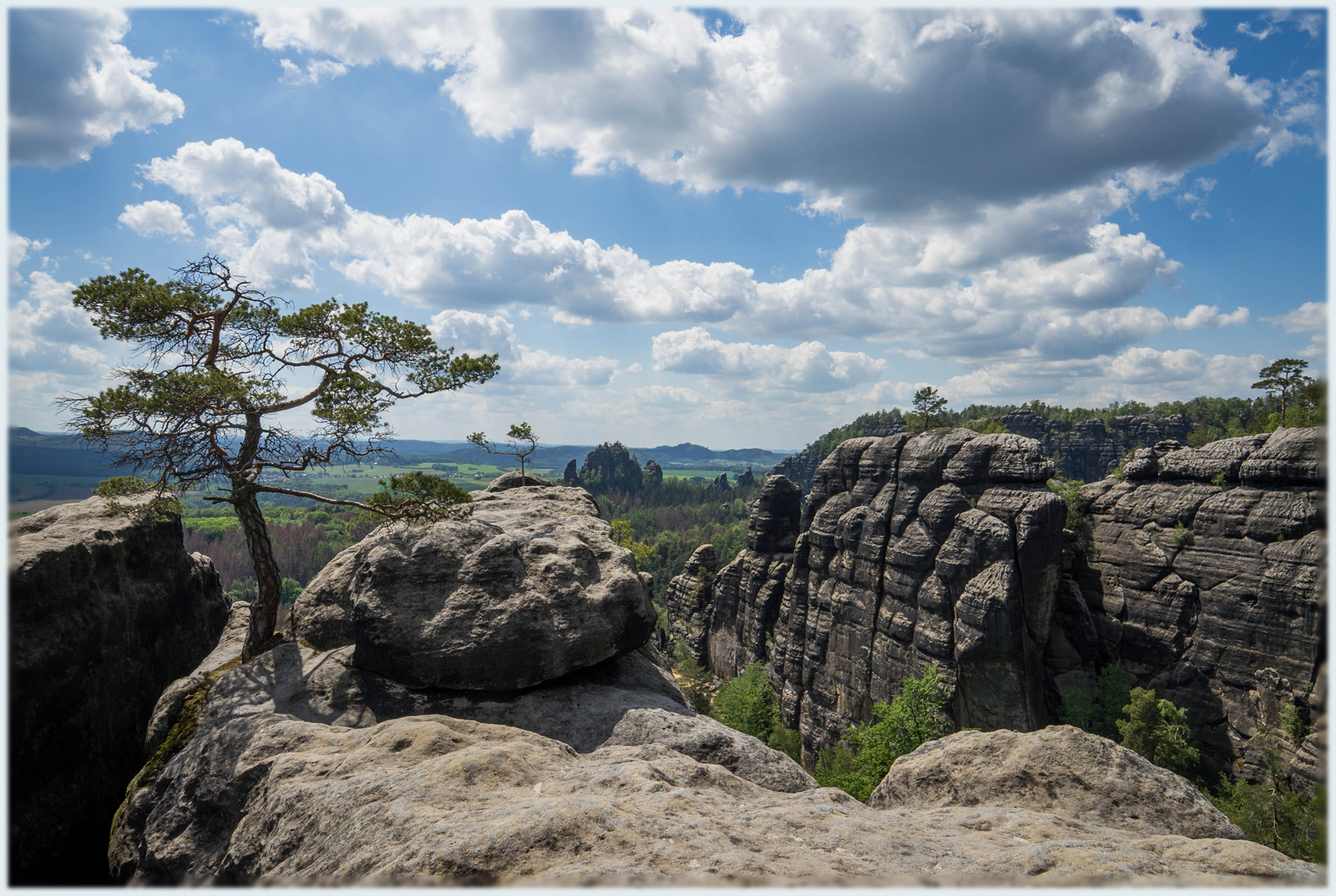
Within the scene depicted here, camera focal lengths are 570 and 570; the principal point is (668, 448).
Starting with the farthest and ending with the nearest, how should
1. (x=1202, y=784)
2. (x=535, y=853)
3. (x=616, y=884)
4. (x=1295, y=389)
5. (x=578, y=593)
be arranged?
(x=1295, y=389), (x=1202, y=784), (x=578, y=593), (x=535, y=853), (x=616, y=884)

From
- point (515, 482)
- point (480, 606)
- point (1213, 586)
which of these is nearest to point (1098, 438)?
point (1213, 586)

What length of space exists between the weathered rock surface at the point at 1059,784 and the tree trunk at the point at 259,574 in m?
14.0

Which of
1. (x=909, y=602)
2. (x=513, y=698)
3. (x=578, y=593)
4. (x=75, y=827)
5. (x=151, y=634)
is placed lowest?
(x=909, y=602)

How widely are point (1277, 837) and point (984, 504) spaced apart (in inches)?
777

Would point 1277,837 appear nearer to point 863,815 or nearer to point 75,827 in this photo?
point 863,815

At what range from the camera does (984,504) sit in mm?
38438

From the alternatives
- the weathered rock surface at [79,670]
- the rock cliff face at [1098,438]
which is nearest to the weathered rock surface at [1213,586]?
the weathered rock surface at [79,670]

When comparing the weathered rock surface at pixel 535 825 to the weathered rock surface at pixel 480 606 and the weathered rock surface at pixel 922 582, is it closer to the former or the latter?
the weathered rock surface at pixel 480 606

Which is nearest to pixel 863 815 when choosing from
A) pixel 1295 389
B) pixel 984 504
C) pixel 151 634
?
pixel 151 634

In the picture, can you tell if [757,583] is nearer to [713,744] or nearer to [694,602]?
[694,602]

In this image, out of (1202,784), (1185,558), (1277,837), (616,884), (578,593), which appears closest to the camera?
(616,884)

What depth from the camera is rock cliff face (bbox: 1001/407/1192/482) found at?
118750 mm

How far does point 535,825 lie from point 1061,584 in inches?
1714

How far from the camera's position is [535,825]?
5.53 metres
